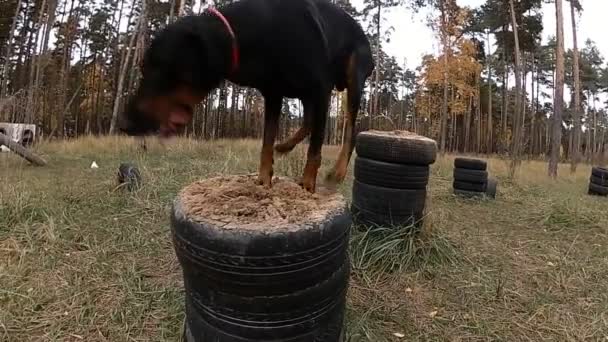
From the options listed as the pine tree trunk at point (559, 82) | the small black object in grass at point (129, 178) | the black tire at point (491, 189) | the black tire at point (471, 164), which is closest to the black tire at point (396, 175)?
the small black object in grass at point (129, 178)

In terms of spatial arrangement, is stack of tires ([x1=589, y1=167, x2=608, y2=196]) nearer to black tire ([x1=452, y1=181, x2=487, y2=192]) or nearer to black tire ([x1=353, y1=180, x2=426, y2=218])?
black tire ([x1=452, y1=181, x2=487, y2=192])

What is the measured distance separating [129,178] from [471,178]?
533cm

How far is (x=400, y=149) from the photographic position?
3.45 m

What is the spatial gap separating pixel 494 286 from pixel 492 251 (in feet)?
3.06

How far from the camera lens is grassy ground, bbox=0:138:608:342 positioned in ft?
7.78

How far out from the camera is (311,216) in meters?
1.65

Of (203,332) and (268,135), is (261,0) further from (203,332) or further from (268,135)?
(203,332)

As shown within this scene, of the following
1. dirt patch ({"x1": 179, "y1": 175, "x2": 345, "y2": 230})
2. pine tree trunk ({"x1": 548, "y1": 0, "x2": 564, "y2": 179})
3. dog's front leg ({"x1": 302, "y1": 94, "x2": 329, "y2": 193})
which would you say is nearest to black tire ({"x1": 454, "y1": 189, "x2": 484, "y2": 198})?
dirt patch ({"x1": 179, "y1": 175, "x2": 345, "y2": 230})

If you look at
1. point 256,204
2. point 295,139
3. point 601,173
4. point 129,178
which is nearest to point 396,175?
point 295,139

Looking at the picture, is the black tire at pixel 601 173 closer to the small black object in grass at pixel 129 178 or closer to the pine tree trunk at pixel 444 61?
the pine tree trunk at pixel 444 61

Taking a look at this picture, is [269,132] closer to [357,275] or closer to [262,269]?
[262,269]

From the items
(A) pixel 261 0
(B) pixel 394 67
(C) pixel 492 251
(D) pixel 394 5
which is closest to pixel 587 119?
(B) pixel 394 67

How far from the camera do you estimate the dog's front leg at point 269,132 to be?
6.69 ft

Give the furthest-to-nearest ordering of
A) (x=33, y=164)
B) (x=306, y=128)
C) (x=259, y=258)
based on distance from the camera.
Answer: (x=33, y=164) < (x=306, y=128) < (x=259, y=258)
